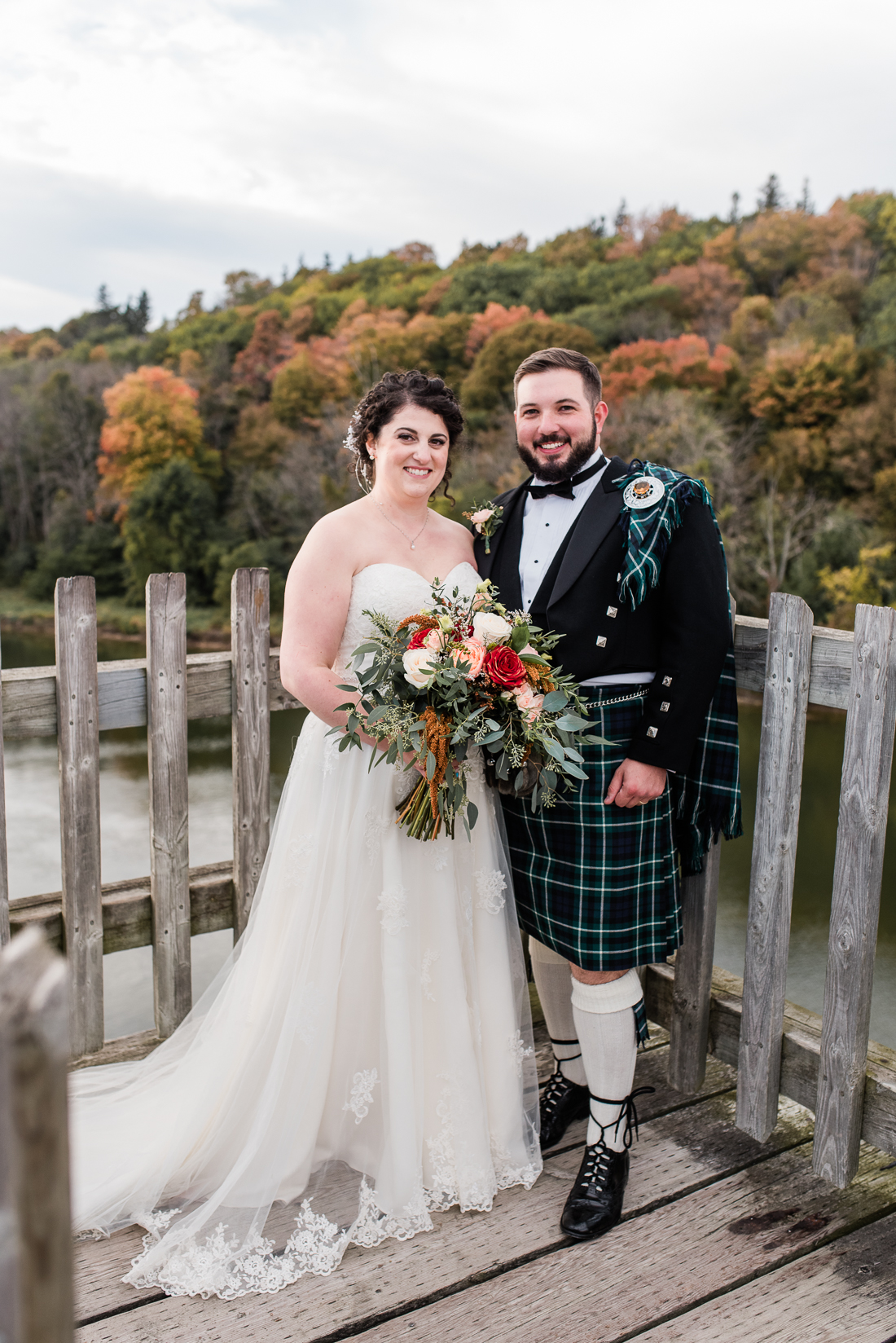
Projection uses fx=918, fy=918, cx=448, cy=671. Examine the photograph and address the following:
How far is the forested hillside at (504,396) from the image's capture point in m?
18.5

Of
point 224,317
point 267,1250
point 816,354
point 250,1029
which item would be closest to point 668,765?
point 250,1029

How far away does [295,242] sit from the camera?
44.6m

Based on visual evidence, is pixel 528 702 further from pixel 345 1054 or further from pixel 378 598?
pixel 345 1054

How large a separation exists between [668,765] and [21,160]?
1789 inches

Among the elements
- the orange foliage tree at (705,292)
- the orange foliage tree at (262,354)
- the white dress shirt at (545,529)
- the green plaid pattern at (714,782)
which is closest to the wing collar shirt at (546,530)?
the white dress shirt at (545,529)

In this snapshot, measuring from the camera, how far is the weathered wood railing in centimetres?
193

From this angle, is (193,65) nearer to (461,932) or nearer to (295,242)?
(295,242)

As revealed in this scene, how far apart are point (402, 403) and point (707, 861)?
1.34m

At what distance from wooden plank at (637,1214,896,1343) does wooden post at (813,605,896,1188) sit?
22 cm

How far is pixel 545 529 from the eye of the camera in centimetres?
219

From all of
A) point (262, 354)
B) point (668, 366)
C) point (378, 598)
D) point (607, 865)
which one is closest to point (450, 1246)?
point (607, 865)

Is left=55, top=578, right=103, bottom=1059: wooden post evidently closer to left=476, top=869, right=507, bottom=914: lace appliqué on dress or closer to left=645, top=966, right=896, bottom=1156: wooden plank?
left=476, top=869, right=507, bottom=914: lace appliqué on dress

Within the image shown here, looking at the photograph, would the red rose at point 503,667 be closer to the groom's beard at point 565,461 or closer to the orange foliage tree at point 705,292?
the groom's beard at point 565,461

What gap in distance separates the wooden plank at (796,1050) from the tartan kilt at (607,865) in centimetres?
37
